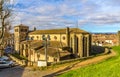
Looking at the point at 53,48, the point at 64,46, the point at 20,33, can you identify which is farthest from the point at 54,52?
the point at 20,33

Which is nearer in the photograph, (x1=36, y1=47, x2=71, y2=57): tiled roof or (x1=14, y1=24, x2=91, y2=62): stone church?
(x1=36, y1=47, x2=71, y2=57): tiled roof

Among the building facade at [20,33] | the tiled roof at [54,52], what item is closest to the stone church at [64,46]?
the tiled roof at [54,52]

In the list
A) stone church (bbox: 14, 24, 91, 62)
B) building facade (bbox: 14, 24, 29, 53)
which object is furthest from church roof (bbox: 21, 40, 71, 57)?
building facade (bbox: 14, 24, 29, 53)

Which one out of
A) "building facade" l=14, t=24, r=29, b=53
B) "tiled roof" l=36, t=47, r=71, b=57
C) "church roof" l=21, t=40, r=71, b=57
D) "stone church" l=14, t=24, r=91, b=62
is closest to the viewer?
"tiled roof" l=36, t=47, r=71, b=57

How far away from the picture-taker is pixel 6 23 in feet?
121

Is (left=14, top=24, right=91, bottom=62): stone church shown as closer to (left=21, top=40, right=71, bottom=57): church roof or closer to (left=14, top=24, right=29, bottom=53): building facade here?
(left=21, top=40, right=71, bottom=57): church roof

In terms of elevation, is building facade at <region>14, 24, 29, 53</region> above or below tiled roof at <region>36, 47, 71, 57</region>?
above

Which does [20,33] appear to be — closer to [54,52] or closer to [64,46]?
[64,46]

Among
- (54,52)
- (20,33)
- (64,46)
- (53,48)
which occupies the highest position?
(20,33)

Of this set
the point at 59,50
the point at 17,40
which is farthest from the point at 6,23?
the point at 17,40

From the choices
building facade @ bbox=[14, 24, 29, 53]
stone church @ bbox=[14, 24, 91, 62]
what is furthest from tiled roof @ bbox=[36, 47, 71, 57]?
building facade @ bbox=[14, 24, 29, 53]

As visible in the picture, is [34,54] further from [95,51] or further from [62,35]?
[95,51]

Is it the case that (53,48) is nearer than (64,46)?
Yes

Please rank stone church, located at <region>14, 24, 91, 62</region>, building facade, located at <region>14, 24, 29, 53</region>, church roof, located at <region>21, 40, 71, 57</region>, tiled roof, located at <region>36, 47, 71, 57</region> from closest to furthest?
tiled roof, located at <region>36, 47, 71, 57</region> < church roof, located at <region>21, 40, 71, 57</region> < stone church, located at <region>14, 24, 91, 62</region> < building facade, located at <region>14, 24, 29, 53</region>
